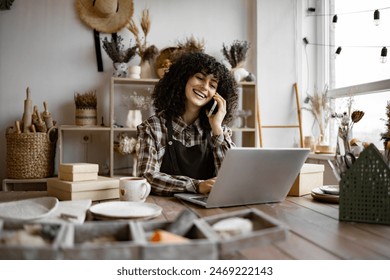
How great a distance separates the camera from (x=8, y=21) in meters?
Answer: 3.20

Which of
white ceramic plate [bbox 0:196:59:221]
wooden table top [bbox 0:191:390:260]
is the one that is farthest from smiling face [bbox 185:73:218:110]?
white ceramic plate [bbox 0:196:59:221]

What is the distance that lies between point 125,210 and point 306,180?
774 millimetres

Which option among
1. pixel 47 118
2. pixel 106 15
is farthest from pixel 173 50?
pixel 47 118

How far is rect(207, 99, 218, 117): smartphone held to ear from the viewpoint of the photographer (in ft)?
6.31

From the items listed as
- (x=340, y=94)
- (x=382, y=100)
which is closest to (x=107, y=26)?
(x=340, y=94)

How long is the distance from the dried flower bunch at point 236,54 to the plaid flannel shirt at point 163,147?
1.46 m

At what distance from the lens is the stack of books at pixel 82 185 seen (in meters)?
1.21

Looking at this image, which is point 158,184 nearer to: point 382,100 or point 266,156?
point 266,156

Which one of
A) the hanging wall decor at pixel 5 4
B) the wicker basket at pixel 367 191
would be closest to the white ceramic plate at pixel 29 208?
the wicker basket at pixel 367 191

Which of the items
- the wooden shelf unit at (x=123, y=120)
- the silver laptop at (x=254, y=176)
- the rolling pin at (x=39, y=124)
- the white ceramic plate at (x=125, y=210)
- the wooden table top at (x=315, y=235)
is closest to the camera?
the wooden table top at (x=315, y=235)

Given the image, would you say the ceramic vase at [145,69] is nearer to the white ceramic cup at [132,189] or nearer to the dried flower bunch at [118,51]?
the dried flower bunch at [118,51]
